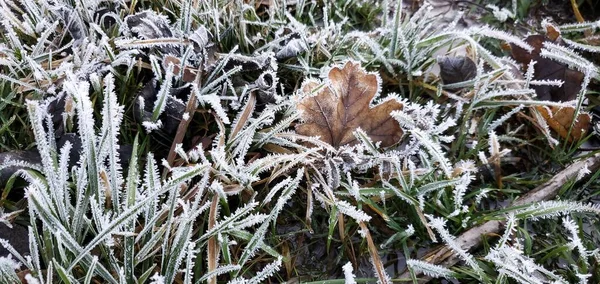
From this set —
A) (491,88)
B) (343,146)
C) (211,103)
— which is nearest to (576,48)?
(491,88)

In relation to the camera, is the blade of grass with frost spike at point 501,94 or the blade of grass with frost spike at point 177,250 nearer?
the blade of grass with frost spike at point 177,250

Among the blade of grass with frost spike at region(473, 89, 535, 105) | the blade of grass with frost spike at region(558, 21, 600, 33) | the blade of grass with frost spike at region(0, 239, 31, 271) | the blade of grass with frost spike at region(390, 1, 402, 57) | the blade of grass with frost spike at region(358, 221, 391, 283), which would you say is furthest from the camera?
the blade of grass with frost spike at region(558, 21, 600, 33)

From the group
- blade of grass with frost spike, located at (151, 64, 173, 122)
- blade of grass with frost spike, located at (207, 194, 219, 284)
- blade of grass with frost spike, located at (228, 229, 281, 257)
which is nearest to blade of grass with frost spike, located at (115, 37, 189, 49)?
blade of grass with frost spike, located at (151, 64, 173, 122)

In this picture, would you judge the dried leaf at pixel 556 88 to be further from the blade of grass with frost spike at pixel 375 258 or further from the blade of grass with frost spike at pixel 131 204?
the blade of grass with frost spike at pixel 131 204

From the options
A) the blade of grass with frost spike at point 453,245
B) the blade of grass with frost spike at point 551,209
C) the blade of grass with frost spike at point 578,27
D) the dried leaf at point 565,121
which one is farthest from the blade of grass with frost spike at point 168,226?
the blade of grass with frost spike at point 578,27

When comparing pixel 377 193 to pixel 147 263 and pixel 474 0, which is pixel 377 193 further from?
pixel 474 0

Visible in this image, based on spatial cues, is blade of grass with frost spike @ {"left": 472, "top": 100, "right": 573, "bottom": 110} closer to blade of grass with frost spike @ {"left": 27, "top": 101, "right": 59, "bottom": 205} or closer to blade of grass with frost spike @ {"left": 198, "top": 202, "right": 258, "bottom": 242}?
blade of grass with frost spike @ {"left": 198, "top": 202, "right": 258, "bottom": 242}

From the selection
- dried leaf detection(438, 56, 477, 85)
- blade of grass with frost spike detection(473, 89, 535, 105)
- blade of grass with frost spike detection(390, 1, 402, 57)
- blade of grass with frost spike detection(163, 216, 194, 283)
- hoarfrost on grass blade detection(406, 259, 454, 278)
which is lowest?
hoarfrost on grass blade detection(406, 259, 454, 278)

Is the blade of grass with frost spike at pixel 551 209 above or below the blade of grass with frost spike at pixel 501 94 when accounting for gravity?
below
